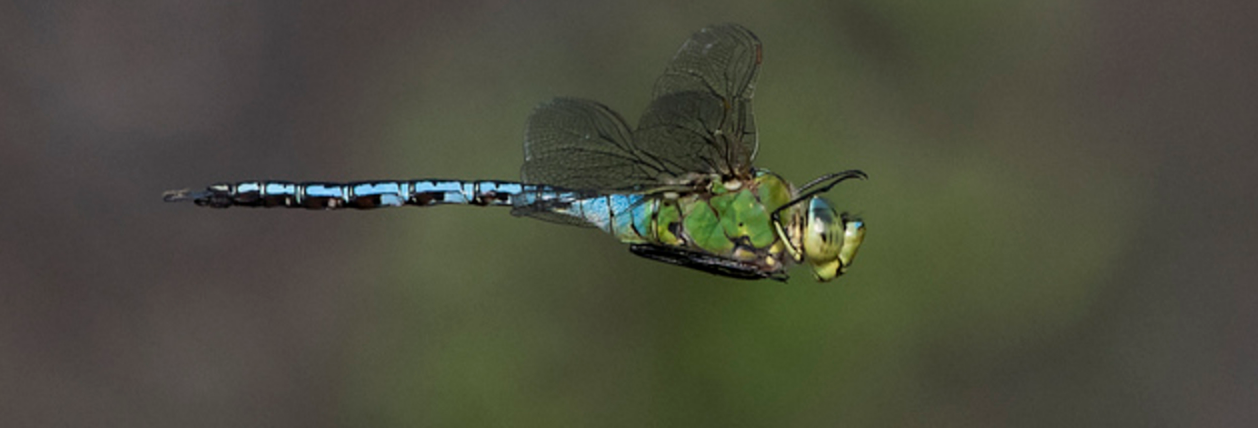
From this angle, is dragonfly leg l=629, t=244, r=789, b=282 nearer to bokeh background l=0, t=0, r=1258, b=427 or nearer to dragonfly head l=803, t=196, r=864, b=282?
dragonfly head l=803, t=196, r=864, b=282

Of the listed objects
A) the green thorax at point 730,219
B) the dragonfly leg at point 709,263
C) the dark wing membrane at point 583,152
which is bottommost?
the dragonfly leg at point 709,263

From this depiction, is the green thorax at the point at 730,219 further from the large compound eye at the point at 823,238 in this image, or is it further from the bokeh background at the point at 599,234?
the bokeh background at the point at 599,234

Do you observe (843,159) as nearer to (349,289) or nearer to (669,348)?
(669,348)

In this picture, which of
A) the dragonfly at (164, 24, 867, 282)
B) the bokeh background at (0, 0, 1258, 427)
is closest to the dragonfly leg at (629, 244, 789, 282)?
the dragonfly at (164, 24, 867, 282)

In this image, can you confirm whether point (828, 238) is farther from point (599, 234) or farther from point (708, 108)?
point (599, 234)

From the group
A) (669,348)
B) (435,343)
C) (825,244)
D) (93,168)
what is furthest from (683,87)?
(93,168)

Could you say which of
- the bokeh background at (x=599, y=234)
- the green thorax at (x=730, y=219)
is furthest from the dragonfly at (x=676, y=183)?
the bokeh background at (x=599, y=234)
